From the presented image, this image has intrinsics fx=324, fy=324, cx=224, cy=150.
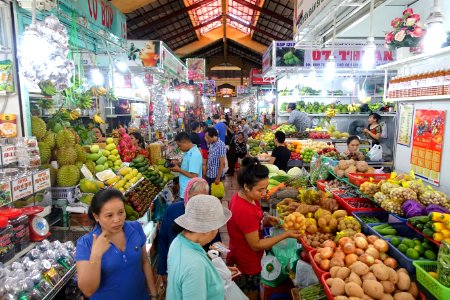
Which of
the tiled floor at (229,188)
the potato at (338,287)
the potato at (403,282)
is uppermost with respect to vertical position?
the potato at (403,282)

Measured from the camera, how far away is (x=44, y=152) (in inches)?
127

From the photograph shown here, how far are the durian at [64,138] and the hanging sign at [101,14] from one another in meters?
1.59

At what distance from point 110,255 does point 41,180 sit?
122 cm

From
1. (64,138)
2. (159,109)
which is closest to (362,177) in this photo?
(64,138)

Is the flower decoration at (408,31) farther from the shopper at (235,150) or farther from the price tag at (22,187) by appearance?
the shopper at (235,150)

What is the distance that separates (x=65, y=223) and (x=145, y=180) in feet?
6.05

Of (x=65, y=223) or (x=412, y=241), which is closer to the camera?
(x=412, y=241)

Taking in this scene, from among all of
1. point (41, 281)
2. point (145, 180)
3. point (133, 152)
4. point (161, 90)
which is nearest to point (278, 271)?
point (41, 281)

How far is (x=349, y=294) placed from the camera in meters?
2.16

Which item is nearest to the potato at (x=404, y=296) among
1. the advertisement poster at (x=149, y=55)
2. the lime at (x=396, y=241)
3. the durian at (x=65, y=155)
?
the lime at (x=396, y=241)

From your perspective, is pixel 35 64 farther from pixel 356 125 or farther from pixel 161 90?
pixel 356 125

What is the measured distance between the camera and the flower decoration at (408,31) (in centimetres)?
340

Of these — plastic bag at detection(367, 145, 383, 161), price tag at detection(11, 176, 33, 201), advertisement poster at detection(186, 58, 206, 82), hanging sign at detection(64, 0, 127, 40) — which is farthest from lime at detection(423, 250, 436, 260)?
advertisement poster at detection(186, 58, 206, 82)

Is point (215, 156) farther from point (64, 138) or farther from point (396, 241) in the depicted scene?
point (396, 241)
